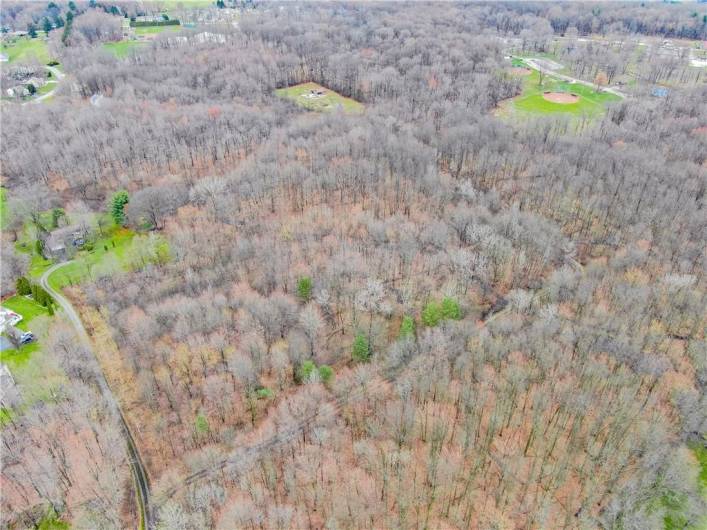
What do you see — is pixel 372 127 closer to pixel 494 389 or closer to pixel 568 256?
pixel 568 256

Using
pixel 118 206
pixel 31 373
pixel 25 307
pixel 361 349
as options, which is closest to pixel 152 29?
pixel 118 206

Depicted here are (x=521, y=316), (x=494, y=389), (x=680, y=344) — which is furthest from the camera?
(x=521, y=316)

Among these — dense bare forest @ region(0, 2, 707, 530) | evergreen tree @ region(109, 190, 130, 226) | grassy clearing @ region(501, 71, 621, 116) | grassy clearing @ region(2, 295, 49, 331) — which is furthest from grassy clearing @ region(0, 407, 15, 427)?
grassy clearing @ region(501, 71, 621, 116)

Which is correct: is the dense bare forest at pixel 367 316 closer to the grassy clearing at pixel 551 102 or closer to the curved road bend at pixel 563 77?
the grassy clearing at pixel 551 102

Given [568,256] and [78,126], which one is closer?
[568,256]

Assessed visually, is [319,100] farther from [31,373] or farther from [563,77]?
[31,373]

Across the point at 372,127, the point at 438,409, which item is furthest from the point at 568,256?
the point at 372,127

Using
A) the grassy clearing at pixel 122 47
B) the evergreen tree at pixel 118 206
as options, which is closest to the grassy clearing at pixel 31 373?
the evergreen tree at pixel 118 206
